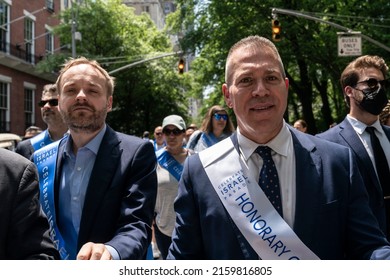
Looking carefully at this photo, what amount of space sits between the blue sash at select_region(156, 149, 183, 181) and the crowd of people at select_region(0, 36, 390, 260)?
2541 mm

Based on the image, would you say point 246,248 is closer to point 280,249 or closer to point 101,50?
point 280,249

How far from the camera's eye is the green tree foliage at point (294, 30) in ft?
67.3

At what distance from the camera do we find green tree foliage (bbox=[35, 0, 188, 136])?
109 ft

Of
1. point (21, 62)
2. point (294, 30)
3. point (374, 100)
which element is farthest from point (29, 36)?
point (374, 100)

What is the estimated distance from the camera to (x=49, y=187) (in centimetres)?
282

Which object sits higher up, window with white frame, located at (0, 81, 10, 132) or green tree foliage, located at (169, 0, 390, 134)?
green tree foliage, located at (169, 0, 390, 134)

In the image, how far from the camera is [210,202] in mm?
2178

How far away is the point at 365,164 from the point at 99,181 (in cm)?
184

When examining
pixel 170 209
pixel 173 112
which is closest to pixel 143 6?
pixel 173 112

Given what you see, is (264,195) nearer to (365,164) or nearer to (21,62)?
(365,164)

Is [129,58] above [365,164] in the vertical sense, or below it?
above

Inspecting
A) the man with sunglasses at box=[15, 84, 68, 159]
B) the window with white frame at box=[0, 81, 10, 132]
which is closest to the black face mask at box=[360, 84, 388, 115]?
the man with sunglasses at box=[15, 84, 68, 159]

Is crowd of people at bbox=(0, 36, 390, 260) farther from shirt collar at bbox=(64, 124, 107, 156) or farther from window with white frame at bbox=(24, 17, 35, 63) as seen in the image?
window with white frame at bbox=(24, 17, 35, 63)

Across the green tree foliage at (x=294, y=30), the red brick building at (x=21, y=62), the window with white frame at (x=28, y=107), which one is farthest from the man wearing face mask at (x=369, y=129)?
the window with white frame at (x=28, y=107)
